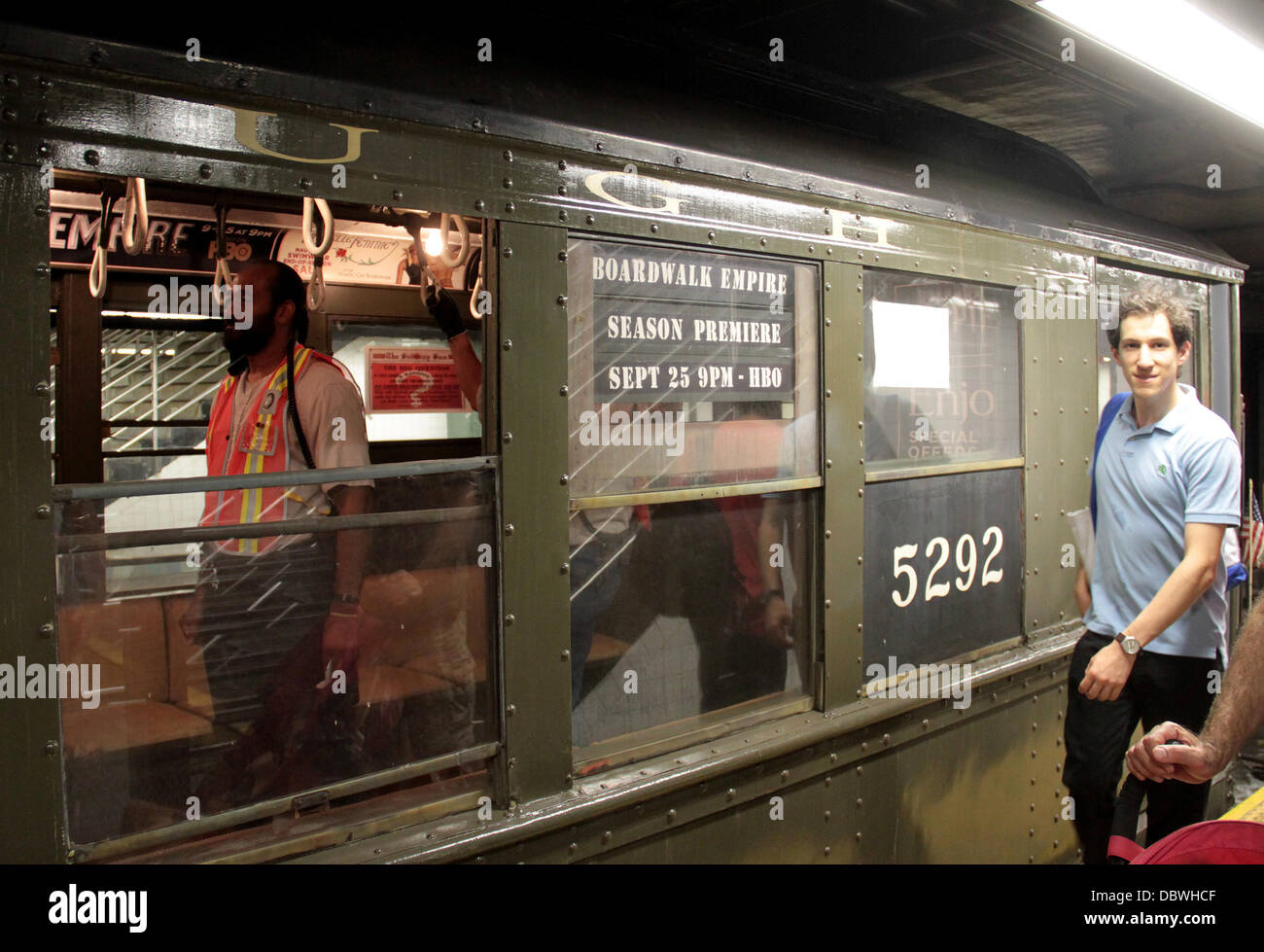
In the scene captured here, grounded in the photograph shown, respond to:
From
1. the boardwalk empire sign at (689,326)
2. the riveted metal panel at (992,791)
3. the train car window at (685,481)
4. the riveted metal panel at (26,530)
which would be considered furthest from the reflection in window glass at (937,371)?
the riveted metal panel at (26,530)

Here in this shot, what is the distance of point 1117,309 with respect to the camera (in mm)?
4082

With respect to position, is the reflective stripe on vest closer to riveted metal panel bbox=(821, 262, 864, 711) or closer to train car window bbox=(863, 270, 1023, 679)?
riveted metal panel bbox=(821, 262, 864, 711)

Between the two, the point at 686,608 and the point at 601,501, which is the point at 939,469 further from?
the point at 601,501

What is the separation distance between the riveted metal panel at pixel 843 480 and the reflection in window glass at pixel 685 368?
0.22 ft

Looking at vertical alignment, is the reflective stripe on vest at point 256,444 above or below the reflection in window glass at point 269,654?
above

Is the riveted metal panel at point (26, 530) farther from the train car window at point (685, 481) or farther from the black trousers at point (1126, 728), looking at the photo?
the black trousers at point (1126, 728)

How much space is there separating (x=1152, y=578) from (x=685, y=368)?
1695mm

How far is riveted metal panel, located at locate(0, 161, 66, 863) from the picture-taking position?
1.61 meters

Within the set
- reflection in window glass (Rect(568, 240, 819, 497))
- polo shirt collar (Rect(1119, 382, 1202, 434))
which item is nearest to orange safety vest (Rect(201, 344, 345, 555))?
reflection in window glass (Rect(568, 240, 819, 497))

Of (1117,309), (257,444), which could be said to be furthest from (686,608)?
(1117,309)

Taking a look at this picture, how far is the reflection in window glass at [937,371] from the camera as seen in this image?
3.22 m

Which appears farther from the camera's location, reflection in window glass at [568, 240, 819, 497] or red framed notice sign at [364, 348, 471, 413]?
red framed notice sign at [364, 348, 471, 413]
